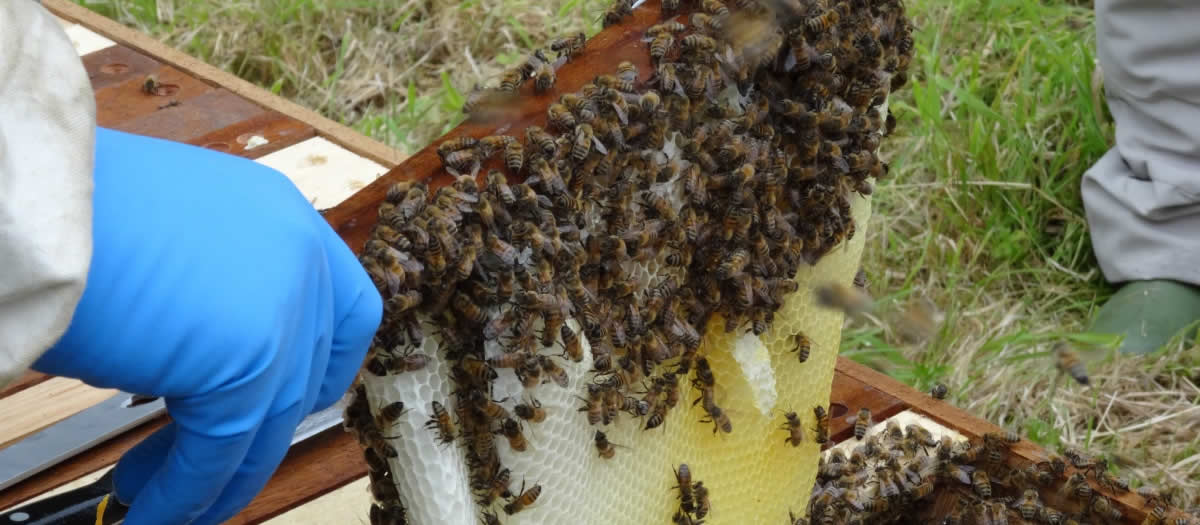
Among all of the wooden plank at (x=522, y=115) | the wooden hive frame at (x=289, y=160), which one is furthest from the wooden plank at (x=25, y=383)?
the wooden plank at (x=522, y=115)

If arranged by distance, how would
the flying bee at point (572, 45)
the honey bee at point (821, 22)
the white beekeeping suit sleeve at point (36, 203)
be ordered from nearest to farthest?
1. the white beekeeping suit sleeve at point (36, 203)
2. the flying bee at point (572, 45)
3. the honey bee at point (821, 22)

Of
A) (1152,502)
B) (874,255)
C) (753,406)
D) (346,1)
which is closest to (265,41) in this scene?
(346,1)

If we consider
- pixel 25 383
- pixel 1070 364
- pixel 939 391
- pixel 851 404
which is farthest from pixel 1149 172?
pixel 25 383

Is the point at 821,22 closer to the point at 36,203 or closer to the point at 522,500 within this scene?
the point at 522,500

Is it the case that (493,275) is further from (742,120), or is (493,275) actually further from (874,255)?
(874,255)

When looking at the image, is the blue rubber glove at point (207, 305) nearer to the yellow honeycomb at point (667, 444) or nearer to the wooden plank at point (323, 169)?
the yellow honeycomb at point (667, 444)
